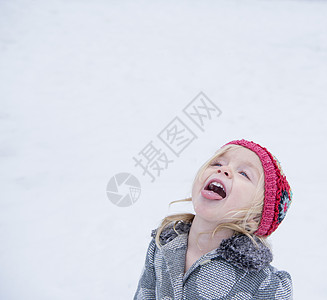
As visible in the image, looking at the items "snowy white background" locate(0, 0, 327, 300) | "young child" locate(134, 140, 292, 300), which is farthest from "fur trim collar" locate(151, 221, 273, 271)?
"snowy white background" locate(0, 0, 327, 300)

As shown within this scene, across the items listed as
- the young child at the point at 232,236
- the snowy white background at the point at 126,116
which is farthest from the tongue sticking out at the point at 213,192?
the snowy white background at the point at 126,116

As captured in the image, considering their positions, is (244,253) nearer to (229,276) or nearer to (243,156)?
(229,276)

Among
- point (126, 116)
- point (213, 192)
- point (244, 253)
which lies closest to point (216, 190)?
point (213, 192)

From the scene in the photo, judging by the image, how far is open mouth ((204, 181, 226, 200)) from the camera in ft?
2.57

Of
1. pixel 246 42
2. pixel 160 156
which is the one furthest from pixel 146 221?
pixel 246 42

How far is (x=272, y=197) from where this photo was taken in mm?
804

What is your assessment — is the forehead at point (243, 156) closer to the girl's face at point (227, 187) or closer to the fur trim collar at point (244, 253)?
the girl's face at point (227, 187)

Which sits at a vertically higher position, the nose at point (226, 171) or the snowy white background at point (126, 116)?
the snowy white background at point (126, 116)

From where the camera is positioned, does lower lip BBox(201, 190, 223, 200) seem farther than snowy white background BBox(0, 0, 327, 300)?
No

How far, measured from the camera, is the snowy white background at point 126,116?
142 centimetres

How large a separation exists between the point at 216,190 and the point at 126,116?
53.3 inches

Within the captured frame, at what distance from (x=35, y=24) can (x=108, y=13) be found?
482 mm

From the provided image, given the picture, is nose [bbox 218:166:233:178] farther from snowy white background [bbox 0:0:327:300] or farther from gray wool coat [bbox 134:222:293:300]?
snowy white background [bbox 0:0:327:300]

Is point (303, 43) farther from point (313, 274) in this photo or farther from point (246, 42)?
point (313, 274)
